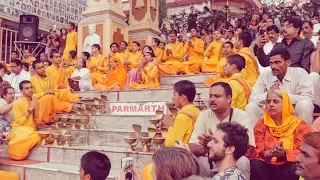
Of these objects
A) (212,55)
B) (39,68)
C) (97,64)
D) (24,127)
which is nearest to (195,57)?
(212,55)

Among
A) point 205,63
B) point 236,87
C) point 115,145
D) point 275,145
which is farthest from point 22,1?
point 275,145

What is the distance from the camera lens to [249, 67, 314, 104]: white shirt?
395 centimetres

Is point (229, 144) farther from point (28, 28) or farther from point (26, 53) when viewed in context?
point (28, 28)

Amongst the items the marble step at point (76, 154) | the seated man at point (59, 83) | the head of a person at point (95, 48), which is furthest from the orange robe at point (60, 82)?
the head of a person at point (95, 48)

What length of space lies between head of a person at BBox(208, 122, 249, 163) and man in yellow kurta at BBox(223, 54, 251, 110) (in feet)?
5.65

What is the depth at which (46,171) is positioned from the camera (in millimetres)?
4566

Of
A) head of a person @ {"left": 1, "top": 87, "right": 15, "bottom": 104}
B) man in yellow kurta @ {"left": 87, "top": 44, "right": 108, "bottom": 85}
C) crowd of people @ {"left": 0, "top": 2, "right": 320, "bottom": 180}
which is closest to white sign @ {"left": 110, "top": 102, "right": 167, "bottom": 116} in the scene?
crowd of people @ {"left": 0, "top": 2, "right": 320, "bottom": 180}

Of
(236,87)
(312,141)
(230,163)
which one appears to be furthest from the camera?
(236,87)

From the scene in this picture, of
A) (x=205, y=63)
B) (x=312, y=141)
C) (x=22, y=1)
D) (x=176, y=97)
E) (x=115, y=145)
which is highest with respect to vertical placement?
(x=22, y=1)

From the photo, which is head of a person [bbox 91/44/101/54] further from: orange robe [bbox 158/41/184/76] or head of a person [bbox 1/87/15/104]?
head of a person [bbox 1/87/15/104]

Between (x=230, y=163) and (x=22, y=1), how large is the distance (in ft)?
44.4

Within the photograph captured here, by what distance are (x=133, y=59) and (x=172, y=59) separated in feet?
3.72

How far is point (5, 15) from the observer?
1373 cm

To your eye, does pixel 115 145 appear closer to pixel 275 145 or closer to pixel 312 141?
pixel 275 145
